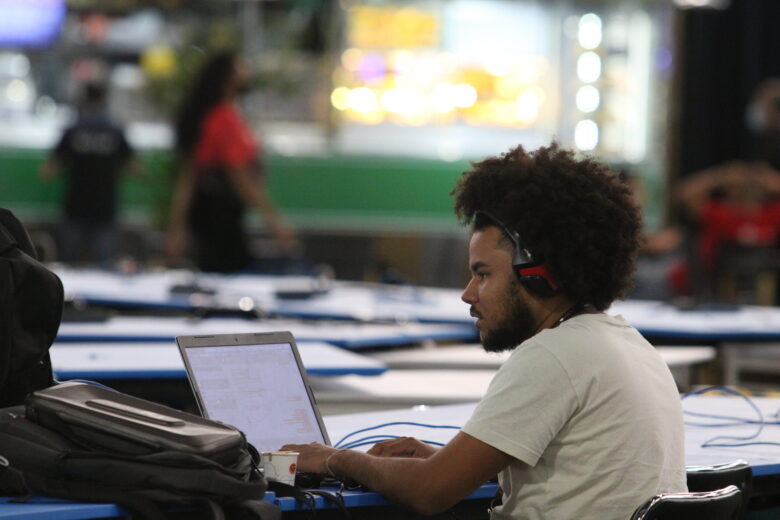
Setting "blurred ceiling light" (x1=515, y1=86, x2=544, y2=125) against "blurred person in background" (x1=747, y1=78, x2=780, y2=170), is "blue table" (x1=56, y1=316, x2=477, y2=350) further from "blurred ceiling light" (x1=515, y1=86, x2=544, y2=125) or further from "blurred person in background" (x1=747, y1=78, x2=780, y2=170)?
"blurred ceiling light" (x1=515, y1=86, x2=544, y2=125)

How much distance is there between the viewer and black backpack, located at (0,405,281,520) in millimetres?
1947

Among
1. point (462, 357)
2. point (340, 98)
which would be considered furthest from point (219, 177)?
point (340, 98)

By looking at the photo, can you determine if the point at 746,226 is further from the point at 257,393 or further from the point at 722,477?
the point at 257,393

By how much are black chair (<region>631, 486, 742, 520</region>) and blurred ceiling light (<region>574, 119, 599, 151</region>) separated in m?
9.45

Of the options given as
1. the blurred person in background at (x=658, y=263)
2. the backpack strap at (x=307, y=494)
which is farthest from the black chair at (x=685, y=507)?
the blurred person in background at (x=658, y=263)

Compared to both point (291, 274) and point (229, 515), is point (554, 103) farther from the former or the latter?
point (229, 515)

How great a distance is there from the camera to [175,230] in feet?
25.2

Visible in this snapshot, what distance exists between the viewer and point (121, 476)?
6.44ft

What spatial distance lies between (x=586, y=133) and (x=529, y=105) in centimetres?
62

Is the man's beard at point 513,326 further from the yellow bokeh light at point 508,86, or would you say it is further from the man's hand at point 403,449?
the yellow bokeh light at point 508,86

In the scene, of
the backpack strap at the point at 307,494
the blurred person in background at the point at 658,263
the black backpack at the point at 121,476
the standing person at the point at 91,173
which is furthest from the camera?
the standing person at the point at 91,173

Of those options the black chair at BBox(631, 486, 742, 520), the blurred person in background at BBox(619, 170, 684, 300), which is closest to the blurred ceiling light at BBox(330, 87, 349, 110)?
the blurred person in background at BBox(619, 170, 684, 300)

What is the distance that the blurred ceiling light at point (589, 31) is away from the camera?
11.4 m

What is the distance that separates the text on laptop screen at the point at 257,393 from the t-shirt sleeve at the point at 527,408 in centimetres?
52
